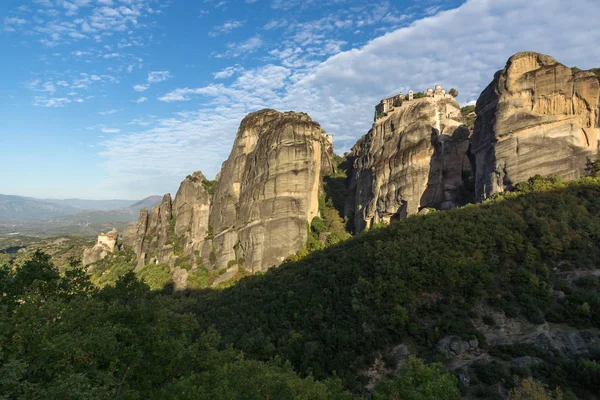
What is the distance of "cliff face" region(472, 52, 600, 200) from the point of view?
41000 mm

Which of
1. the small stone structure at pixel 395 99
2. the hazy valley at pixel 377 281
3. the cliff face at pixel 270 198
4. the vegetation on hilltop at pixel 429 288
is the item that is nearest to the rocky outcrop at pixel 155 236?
the hazy valley at pixel 377 281

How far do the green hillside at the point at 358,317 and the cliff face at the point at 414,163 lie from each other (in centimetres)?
1439

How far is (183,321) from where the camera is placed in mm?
17188

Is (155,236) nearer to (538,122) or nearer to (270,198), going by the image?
(270,198)

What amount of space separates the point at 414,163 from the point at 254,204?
89.3ft

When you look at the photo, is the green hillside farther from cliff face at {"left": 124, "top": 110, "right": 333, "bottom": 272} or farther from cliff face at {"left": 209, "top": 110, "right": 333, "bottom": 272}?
cliff face at {"left": 124, "top": 110, "right": 333, "bottom": 272}

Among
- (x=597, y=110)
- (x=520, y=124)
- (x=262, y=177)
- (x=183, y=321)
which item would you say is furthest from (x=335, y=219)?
(x=183, y=321)

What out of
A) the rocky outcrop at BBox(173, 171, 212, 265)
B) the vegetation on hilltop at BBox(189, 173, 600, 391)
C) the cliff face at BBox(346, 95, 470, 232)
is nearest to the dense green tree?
the vegetation on hilltop at BBox(189, 173, 600, 391)

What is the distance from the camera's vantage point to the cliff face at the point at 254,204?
5700 centimetres

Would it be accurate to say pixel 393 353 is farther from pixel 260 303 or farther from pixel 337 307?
pixel 260 303

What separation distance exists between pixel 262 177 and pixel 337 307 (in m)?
34.1

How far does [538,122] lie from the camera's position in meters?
42.5

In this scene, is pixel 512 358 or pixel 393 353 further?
pixel 393 353

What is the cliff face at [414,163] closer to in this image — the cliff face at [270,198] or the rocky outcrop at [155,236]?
the cliff face at [270,198]
